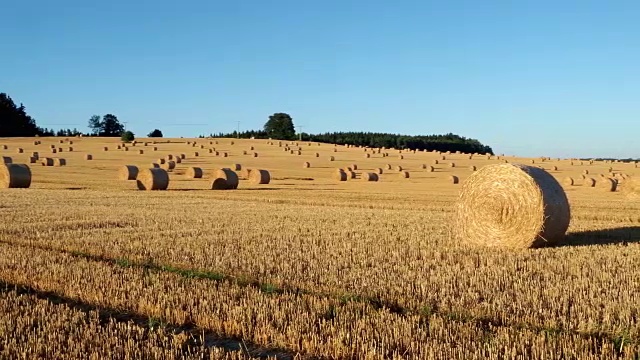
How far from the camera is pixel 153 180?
3005 cm

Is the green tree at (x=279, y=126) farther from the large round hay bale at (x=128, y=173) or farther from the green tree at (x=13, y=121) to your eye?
the large round hay bale at (x=128, y=173)

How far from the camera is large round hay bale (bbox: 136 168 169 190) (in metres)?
30.1

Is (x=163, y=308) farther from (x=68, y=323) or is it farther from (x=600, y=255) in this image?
(x=600, y=255)

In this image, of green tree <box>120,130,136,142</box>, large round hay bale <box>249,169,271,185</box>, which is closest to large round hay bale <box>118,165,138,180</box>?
large round hay bale <box>249,169,271,185</box>

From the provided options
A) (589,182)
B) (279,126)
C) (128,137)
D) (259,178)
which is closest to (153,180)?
(259,178)

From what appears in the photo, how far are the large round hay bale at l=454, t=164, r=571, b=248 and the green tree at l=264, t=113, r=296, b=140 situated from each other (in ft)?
332

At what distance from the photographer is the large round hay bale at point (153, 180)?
30125 millimetres

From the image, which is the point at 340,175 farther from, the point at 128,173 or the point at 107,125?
the point at 107,125

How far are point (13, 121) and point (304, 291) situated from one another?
9441 cm

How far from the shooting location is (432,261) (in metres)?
9.91

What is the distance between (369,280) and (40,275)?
4.01 meters

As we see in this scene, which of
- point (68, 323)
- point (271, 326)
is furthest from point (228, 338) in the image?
point (68, 323)

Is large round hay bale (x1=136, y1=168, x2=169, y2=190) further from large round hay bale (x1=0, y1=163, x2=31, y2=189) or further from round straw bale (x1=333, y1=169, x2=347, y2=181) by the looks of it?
round straw bale (x1=333, y1=169, x2=347, y2=181)

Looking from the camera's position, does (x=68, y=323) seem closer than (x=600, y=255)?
Yes
